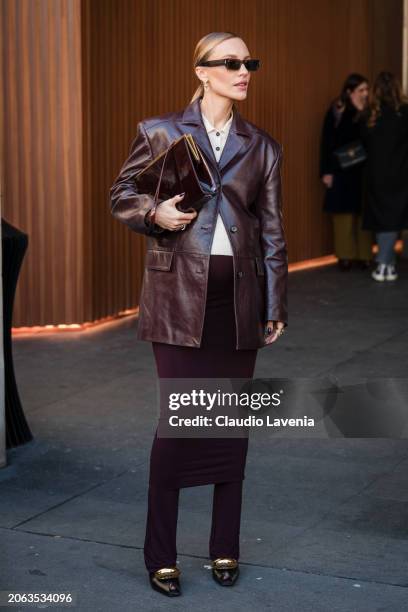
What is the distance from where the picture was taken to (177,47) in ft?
35.9

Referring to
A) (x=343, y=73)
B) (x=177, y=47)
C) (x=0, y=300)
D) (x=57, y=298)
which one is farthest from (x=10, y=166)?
(x=343, y=73)

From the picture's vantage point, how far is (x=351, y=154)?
12773mm

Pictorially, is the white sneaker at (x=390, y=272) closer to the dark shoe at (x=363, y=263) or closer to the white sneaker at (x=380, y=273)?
the white sneaker at (x=380, y=273)

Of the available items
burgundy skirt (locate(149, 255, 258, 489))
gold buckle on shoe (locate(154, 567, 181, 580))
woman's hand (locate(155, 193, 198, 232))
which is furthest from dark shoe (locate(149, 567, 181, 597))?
woman's hand (locate(155, 193, 198, 232))

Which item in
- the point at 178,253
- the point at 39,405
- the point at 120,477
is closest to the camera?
the point at 178,253

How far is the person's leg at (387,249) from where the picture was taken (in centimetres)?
1257

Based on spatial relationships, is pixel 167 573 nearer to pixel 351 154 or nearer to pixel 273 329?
pixel 273 329

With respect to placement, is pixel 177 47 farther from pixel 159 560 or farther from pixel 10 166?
pixel 159 560

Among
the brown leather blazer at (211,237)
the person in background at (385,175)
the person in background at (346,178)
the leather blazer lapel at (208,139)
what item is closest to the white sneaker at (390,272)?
the person in background at (385,175)

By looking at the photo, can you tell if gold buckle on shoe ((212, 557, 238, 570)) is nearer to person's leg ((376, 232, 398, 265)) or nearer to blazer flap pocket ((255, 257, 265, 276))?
blazer flap pocket ((255, 257, 265, 276))

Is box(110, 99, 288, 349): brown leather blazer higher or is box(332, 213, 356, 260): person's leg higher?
box(110, 99, 288, 349): brown leather blazer

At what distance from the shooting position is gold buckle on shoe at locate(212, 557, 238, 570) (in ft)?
15.1

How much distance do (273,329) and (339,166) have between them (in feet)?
28.7

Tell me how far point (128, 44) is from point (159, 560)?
6400mm
